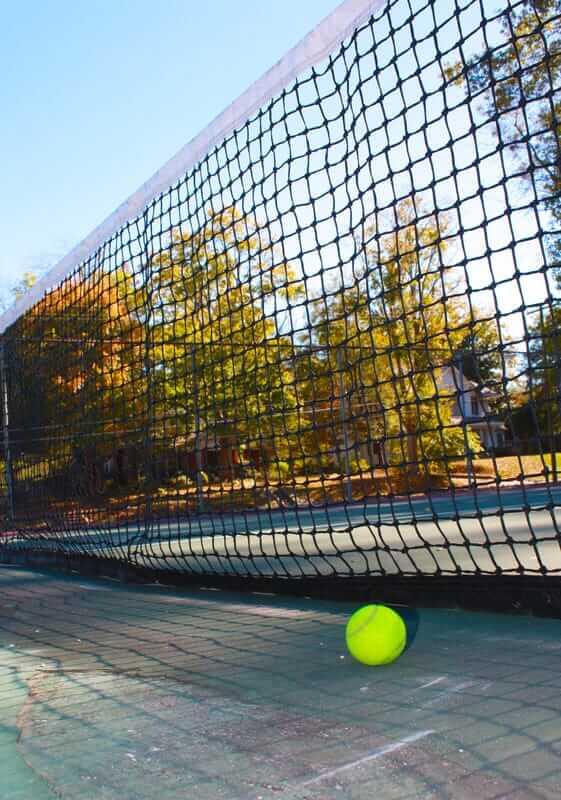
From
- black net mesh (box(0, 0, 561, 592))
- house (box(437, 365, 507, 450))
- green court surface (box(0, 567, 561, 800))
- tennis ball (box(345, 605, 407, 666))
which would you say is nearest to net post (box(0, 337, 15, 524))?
black net mesh (box(0, 0, 561, 592))

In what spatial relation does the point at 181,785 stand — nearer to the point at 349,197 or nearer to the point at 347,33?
the point at 349,197

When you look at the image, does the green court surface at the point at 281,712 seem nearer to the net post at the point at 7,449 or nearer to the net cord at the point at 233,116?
the net cord at the point at 233,116

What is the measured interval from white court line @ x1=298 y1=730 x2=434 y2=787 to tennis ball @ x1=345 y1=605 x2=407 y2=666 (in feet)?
2.31

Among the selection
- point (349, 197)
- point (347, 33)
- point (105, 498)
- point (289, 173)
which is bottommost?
point (105, 498)

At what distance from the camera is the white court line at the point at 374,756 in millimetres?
1840

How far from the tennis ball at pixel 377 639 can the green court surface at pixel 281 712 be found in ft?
0.17

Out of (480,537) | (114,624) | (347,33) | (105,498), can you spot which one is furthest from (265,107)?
(105,498)

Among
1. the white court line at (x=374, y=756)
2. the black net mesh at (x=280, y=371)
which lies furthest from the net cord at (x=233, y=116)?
the white court line at (x=374, y=756)

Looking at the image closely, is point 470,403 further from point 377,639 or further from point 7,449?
point 377,639

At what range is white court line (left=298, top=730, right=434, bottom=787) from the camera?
1840 mm

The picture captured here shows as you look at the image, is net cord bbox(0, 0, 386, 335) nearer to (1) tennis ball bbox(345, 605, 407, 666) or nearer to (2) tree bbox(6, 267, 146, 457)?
(2) tree bbox(6, 267, 146, 457)

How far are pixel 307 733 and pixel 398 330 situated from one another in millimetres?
18175

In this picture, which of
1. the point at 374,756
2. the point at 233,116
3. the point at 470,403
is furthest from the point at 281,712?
the point at 470,403

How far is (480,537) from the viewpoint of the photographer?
6.56m
